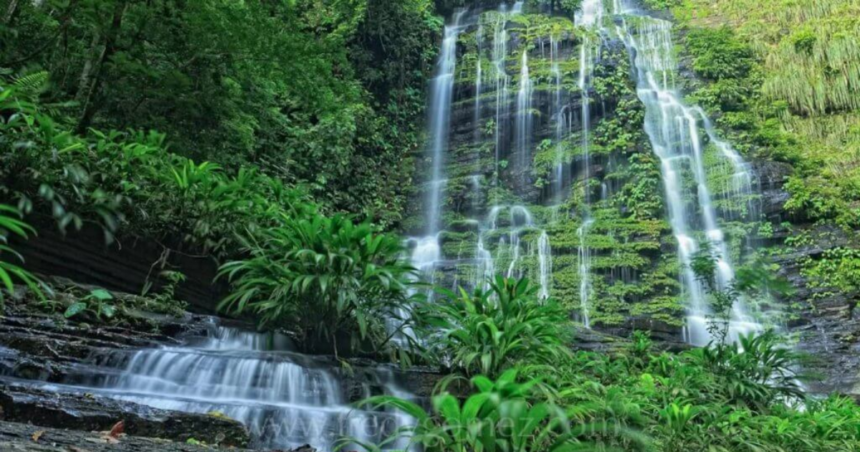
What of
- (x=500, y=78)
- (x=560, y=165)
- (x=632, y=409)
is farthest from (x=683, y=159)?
(x=632, y=409)

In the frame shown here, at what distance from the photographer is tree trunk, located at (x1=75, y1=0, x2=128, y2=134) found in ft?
21.2

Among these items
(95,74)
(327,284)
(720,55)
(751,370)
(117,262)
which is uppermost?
(720,55)

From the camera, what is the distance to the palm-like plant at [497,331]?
4.73 metres

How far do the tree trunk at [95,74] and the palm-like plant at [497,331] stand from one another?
4.70 m

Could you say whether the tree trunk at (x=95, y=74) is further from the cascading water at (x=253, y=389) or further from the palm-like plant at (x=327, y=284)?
the cascading water at (x=253, y=389)

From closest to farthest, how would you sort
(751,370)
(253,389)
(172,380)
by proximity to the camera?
(172,380) → (253,389) → (751,370)

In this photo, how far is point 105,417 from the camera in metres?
2.94

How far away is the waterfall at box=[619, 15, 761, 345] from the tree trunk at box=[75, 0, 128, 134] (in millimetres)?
11387

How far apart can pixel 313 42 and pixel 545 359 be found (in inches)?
197

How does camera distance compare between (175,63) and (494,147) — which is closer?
(175,63)

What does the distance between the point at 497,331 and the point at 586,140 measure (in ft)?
44.8

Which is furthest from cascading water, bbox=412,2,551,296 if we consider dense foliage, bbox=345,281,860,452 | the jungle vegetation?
dense foliage, bbox=345,281,860,452

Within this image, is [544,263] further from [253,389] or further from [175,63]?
[253,389]

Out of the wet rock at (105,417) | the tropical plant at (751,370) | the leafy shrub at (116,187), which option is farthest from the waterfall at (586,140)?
the wet rock at (105,417)
